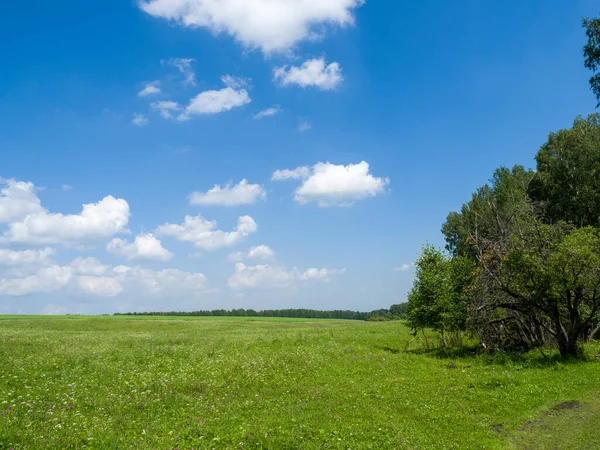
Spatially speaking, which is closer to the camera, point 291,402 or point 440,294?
point 291,402

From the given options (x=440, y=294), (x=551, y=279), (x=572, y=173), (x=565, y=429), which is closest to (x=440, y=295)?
(x=440, y=294)

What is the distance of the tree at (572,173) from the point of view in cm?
5269

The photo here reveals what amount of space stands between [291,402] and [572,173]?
179 feet

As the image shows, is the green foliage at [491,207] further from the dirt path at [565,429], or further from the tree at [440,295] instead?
the dirt path at [565,429]

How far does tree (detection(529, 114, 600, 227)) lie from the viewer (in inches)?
2074

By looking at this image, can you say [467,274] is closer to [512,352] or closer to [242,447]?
[512,352]

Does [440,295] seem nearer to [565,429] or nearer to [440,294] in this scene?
[440,294]

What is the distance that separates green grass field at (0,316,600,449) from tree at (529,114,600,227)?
100 ft

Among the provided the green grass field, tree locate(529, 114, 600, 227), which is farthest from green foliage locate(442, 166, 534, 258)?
the green grass field

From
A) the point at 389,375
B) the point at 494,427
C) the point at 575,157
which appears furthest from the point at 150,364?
the point at 575,157

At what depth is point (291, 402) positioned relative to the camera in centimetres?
1925

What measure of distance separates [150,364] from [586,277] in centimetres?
2941

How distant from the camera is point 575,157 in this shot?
55281 mm

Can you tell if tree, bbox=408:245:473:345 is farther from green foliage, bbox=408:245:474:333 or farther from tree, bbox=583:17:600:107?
tree, bbox=583:17:600:107
